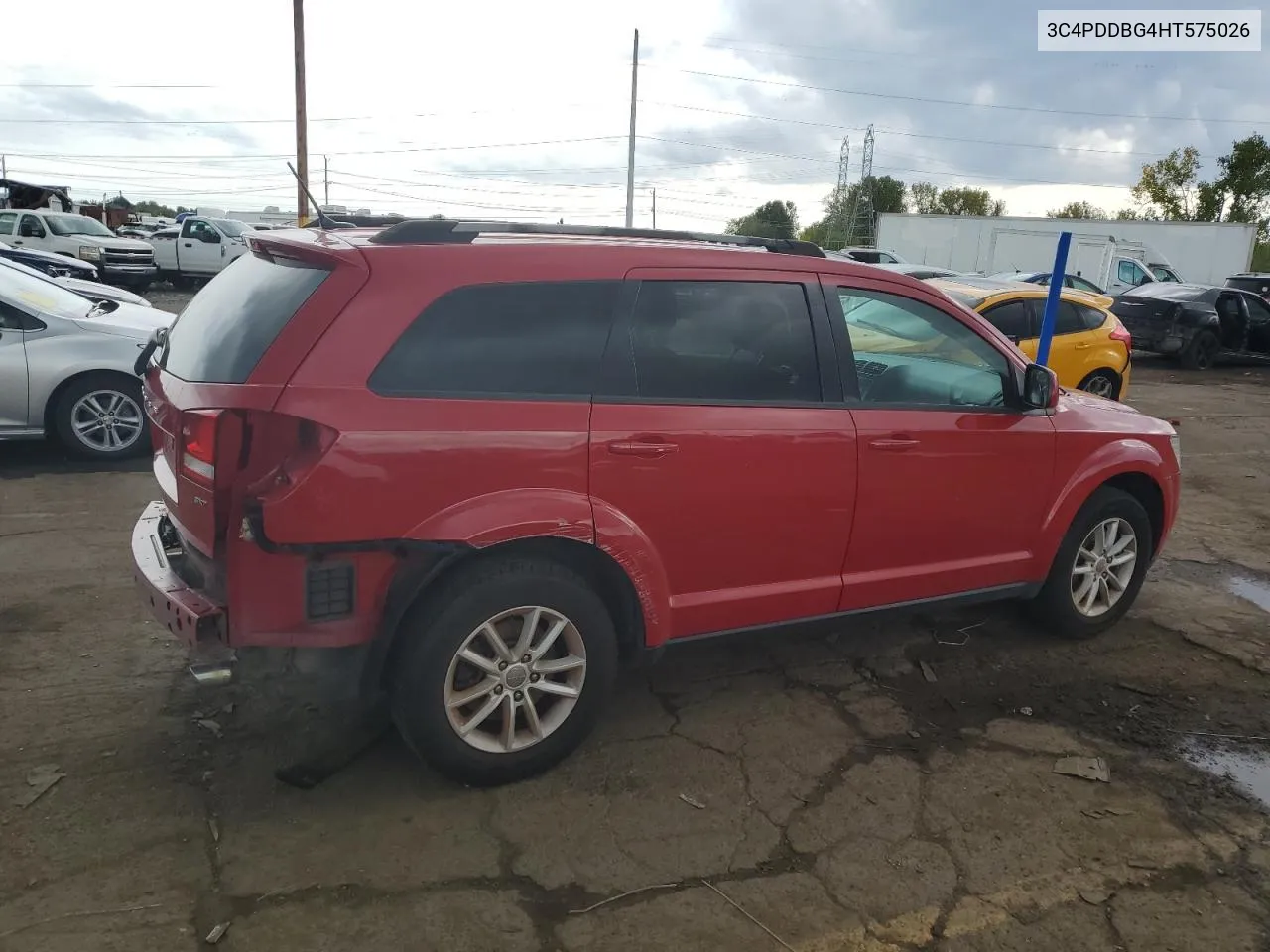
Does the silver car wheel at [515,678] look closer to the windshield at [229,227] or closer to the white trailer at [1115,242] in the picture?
the windshield at [229,227]

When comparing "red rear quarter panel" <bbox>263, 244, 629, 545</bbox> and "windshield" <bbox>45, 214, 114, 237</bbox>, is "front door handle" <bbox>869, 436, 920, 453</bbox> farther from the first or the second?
"windshield" <bbox>45, 214, 114, 237</bbox>

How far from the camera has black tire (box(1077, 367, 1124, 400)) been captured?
1045cm

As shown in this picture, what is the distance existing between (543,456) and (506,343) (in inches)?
15.6

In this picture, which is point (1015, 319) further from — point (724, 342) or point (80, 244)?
point (80, 244)

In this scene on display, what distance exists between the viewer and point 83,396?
712cm

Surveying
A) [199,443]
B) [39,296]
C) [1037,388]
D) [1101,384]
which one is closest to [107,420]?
[39,296]

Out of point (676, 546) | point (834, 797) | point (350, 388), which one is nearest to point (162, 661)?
point (350, 388)

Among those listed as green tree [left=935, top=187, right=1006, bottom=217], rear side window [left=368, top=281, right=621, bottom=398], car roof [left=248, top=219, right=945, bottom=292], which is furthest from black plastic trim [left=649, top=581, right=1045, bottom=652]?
green tree [left=935, top=187, right=1006, bottom=217]

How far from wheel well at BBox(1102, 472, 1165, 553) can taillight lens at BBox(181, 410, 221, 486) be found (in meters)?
3.93

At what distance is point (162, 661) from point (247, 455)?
5.54 ft

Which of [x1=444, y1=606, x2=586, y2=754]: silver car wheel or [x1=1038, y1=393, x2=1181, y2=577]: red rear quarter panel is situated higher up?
[x1=1038, y1=393, x2=1181, y2=577]: red rear quarter panel

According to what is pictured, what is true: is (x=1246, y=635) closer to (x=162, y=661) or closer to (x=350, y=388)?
(x=350, y=388)

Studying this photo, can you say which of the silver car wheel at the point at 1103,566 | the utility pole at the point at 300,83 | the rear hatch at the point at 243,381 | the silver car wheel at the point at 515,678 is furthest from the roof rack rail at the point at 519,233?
the utility pole at the point at 300,83

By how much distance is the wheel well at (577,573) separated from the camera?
294 centimetres
